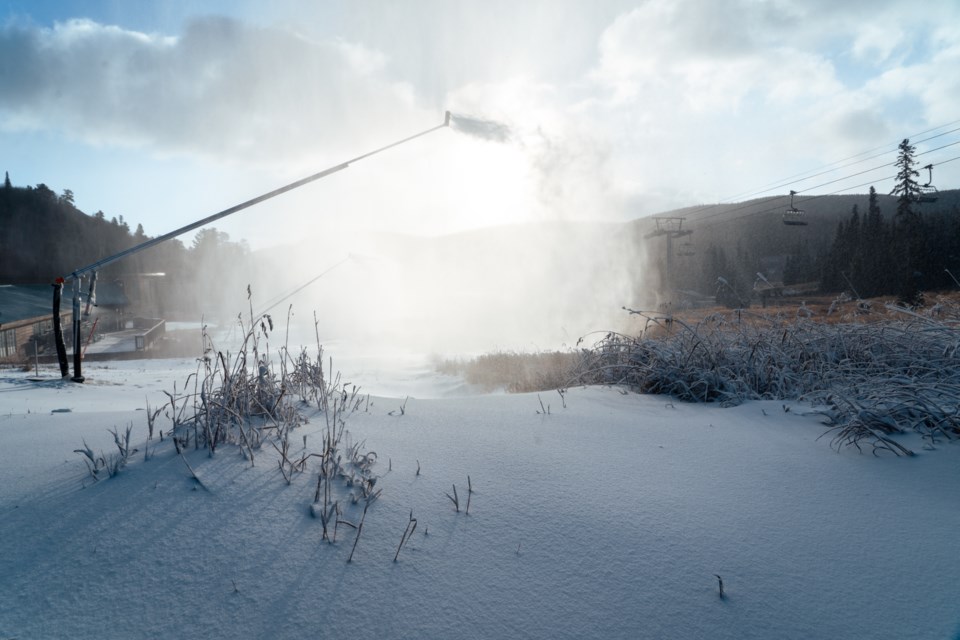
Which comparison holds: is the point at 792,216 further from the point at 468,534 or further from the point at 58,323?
the point at 58,323

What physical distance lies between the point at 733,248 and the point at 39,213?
188 ft

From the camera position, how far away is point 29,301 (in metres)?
21.3

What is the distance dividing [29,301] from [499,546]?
28397 millimetres

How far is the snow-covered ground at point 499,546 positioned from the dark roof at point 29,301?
68.9 ft

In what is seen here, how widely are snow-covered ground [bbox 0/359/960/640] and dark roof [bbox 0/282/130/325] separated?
21.0 meters

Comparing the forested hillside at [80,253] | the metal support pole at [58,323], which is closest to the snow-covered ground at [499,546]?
the metal support pole at [58,323]

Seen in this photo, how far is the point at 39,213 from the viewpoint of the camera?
29.9 meters

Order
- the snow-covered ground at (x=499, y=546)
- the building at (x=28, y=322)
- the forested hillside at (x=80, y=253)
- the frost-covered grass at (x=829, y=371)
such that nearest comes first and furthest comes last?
the snow-covered ground at (x=499, y=546) < the frost-covered grass at (x=829, y=371) < the building at (x=28, y=322) < the forested hillside at (x=80, y=253)

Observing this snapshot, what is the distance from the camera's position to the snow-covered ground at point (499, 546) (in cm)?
103

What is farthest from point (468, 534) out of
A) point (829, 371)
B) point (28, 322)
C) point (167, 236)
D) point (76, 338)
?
point (28, 322)

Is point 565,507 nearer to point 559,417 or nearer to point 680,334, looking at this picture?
point 559,417

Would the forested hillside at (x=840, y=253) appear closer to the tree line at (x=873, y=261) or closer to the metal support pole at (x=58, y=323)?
the tree line at (x=873, y=261)

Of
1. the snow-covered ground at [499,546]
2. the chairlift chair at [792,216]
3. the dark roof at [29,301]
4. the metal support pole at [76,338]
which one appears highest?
the chairlift chair at [792,216]

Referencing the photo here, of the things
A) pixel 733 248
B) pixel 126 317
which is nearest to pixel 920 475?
pixel 126 317
